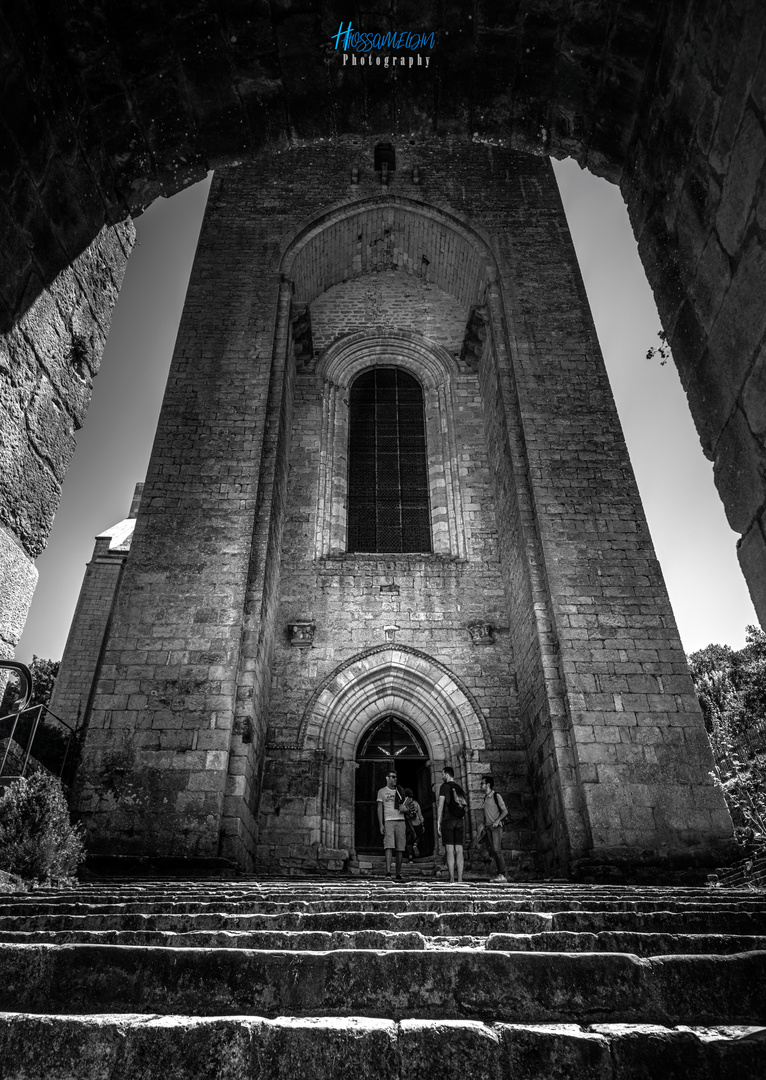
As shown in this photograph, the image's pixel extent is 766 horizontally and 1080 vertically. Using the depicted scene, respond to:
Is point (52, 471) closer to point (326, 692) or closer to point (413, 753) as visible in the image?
point (326, 692)

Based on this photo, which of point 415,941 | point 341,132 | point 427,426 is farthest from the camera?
point 427,426

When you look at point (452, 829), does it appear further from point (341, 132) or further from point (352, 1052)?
point (341, 132)

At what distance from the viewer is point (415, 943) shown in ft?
7.00

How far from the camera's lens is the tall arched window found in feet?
35.6

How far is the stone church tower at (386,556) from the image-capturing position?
6.98 metres

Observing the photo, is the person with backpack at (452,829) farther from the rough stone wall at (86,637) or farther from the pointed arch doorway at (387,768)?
the rough stone wall at (86,637)

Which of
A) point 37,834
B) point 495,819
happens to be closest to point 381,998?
point 37,834

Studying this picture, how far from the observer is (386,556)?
10.2 meters

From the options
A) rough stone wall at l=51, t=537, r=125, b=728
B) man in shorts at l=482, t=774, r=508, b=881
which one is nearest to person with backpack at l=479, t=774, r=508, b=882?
man in shorts at l=482, t=774, r=508, b=881

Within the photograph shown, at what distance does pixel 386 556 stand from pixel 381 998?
849 centimetres

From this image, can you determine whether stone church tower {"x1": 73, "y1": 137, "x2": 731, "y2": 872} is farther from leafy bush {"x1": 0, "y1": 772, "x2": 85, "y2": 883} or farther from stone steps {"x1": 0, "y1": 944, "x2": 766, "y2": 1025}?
stone steps {"x1": 0, "y1": 944, "x2": 766, "y2": 1025}

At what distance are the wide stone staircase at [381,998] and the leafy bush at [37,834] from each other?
267 centimetres

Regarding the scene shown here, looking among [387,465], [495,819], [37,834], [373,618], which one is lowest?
[37,834]

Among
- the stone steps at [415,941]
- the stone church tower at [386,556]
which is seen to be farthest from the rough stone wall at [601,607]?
the stone steps at [415,941]
